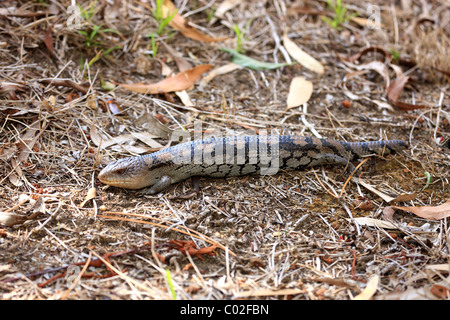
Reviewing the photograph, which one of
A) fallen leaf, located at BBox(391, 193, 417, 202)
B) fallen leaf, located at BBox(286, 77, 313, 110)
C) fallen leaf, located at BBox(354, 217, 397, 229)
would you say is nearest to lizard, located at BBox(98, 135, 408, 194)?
fallen leaf, located at BBox(391, 193, 417, 202)

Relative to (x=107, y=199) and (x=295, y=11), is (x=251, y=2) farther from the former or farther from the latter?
(x=107, y=199)

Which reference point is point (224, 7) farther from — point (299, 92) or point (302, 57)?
point (299, 92)

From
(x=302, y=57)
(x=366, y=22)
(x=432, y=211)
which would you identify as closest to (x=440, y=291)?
(x=432, y=211)

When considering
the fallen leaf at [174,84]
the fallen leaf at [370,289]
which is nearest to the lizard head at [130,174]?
the fallen leaf at [174,84]

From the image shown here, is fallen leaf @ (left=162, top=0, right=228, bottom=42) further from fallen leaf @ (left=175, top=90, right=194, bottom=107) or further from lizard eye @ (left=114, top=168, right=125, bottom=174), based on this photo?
lizard eye @ (left=114, top=168, right=125, bottom=174)
